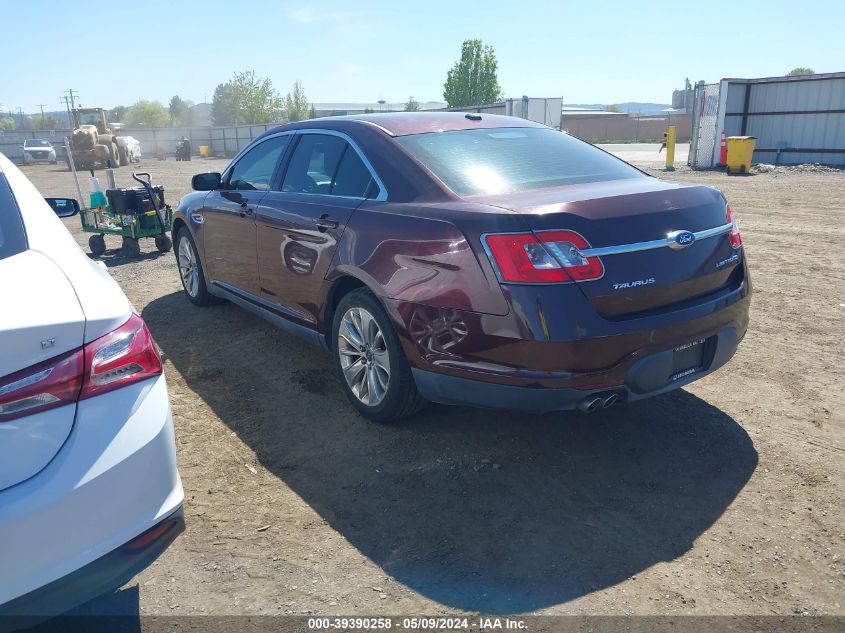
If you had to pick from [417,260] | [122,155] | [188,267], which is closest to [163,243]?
[188,267]

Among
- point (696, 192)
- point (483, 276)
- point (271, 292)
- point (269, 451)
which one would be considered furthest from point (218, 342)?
point (696, 192)

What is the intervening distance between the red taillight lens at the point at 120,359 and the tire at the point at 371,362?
1418 millimetres

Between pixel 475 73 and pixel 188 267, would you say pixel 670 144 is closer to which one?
pixel 188 267

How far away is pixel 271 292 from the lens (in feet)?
15.1

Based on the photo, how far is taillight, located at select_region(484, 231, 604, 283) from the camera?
2.80 meters

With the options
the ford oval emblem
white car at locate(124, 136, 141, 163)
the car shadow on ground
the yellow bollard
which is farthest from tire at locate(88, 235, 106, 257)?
white car at locate(124, 136, 141, 163)

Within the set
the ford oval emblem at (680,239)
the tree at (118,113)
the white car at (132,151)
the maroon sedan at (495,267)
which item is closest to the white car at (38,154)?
the white car at (132,151)

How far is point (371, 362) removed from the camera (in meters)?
3.72

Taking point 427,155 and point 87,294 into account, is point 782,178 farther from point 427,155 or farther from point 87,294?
point 87,294

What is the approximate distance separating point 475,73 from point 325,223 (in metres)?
85.1

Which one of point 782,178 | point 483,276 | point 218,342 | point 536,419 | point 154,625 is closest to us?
point 154,625

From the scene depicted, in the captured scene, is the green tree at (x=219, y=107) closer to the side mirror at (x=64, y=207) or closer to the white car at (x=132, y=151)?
the white car at (x=132, y=151)

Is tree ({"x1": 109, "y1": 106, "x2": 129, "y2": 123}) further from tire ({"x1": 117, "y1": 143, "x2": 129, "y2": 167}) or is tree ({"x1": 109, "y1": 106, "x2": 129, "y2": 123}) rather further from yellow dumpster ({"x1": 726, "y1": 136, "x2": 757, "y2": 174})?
yellow dumpster ({"x1": 726, "y1": 136, "x2": 757, "y2": 174})

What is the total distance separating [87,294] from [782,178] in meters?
19.7
